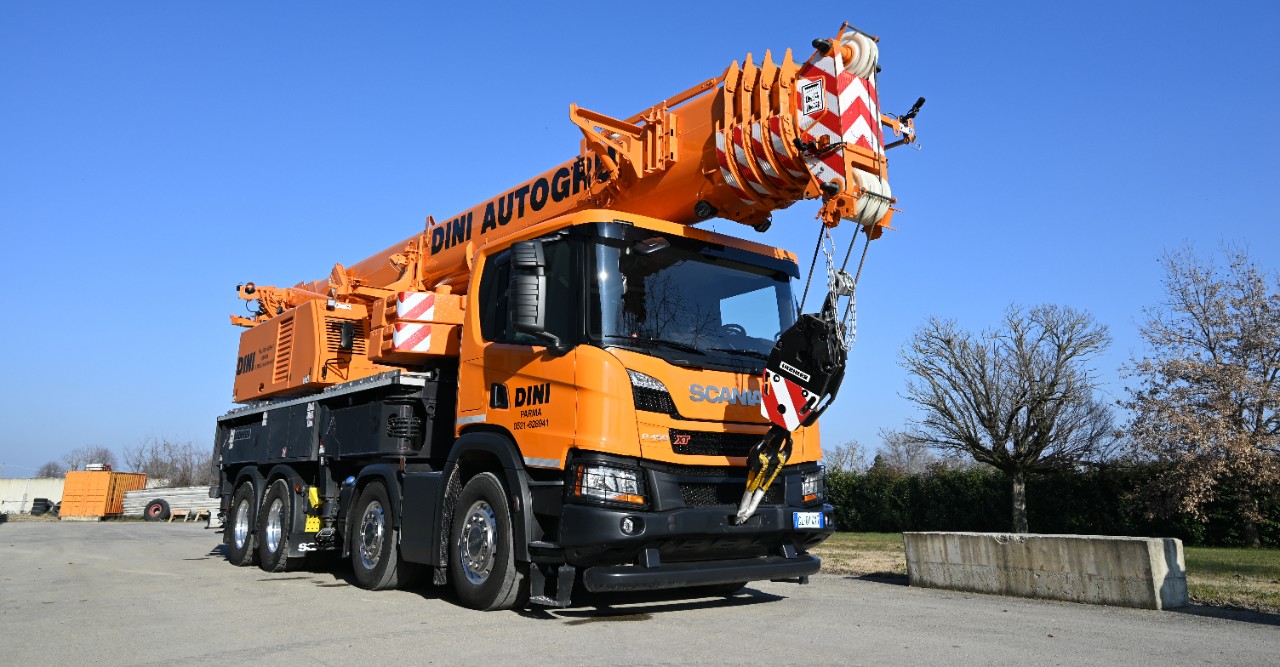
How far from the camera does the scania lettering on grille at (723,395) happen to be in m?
6.24

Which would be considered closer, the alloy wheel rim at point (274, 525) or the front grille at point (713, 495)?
the front grille at point (713, 495)

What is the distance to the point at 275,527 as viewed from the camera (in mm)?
11141

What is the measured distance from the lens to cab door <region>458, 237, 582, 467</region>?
20.3ft

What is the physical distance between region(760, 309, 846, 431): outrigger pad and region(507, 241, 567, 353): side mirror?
156cm

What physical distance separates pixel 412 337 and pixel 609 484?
3.22 metres

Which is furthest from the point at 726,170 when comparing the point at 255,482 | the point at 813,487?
the point at 255,482

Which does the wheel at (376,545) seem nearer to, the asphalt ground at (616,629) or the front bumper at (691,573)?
the asphalt ground at (616,629)

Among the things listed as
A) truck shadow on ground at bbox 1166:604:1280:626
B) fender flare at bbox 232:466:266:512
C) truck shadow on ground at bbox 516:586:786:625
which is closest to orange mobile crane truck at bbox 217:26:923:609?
truck shadow on ground at bbox 516:586:786:625

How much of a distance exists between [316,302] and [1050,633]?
872cm

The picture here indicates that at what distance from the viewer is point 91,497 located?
4031 cm

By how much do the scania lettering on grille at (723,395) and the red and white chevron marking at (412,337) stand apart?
3.14m

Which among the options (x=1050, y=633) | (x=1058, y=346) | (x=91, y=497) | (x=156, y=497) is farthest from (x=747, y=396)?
(x=91, y=497)

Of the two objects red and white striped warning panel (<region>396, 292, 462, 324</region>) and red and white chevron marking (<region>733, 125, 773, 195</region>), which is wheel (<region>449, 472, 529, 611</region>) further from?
red and white chevron marking (<region>733, 125, 773, 195</region>)

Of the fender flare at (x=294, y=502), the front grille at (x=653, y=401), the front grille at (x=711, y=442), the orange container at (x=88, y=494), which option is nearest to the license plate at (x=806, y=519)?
the front grille at (x=711, y=442)
